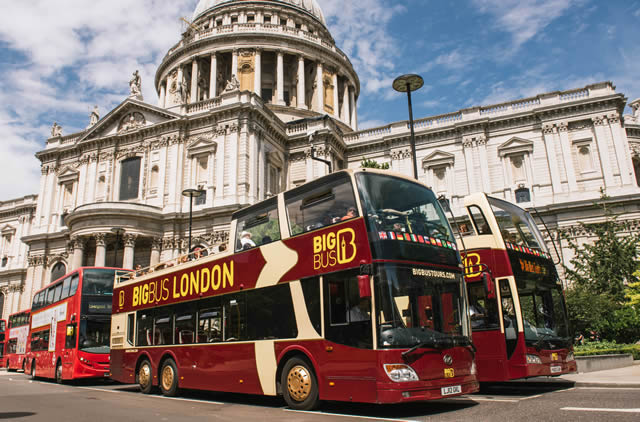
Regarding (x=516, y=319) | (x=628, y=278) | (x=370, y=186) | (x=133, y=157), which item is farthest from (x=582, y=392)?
(x=133, y=157)

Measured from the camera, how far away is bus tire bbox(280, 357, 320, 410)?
8617 millimetres

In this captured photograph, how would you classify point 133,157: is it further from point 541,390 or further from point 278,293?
point 541,390

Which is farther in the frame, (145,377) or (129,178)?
(129,178)

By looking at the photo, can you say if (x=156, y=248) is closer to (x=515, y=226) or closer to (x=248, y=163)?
(x=248, y=163)

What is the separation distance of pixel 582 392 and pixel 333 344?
222 inches

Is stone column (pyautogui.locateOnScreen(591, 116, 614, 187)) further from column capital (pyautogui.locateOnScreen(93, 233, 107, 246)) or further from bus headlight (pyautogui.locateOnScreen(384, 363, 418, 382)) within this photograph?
column capital (pyautogui.locateOnScreen(93, 233, 107, 246))

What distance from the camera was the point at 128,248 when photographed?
31.5 metres

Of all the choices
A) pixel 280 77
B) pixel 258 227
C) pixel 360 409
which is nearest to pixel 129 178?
pixel 280 77

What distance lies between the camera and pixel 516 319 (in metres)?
10.3

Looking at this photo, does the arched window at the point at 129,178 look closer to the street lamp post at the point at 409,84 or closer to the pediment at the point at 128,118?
the pediment at the point at 128,118

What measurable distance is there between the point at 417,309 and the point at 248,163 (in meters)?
26.2

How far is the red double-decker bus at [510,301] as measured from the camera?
1025cm

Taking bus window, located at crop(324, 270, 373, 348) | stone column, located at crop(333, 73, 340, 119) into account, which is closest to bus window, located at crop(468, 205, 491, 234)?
bus window, located at crop(324, 270, 373, 348)

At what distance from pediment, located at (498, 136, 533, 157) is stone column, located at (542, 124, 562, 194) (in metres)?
1.11
